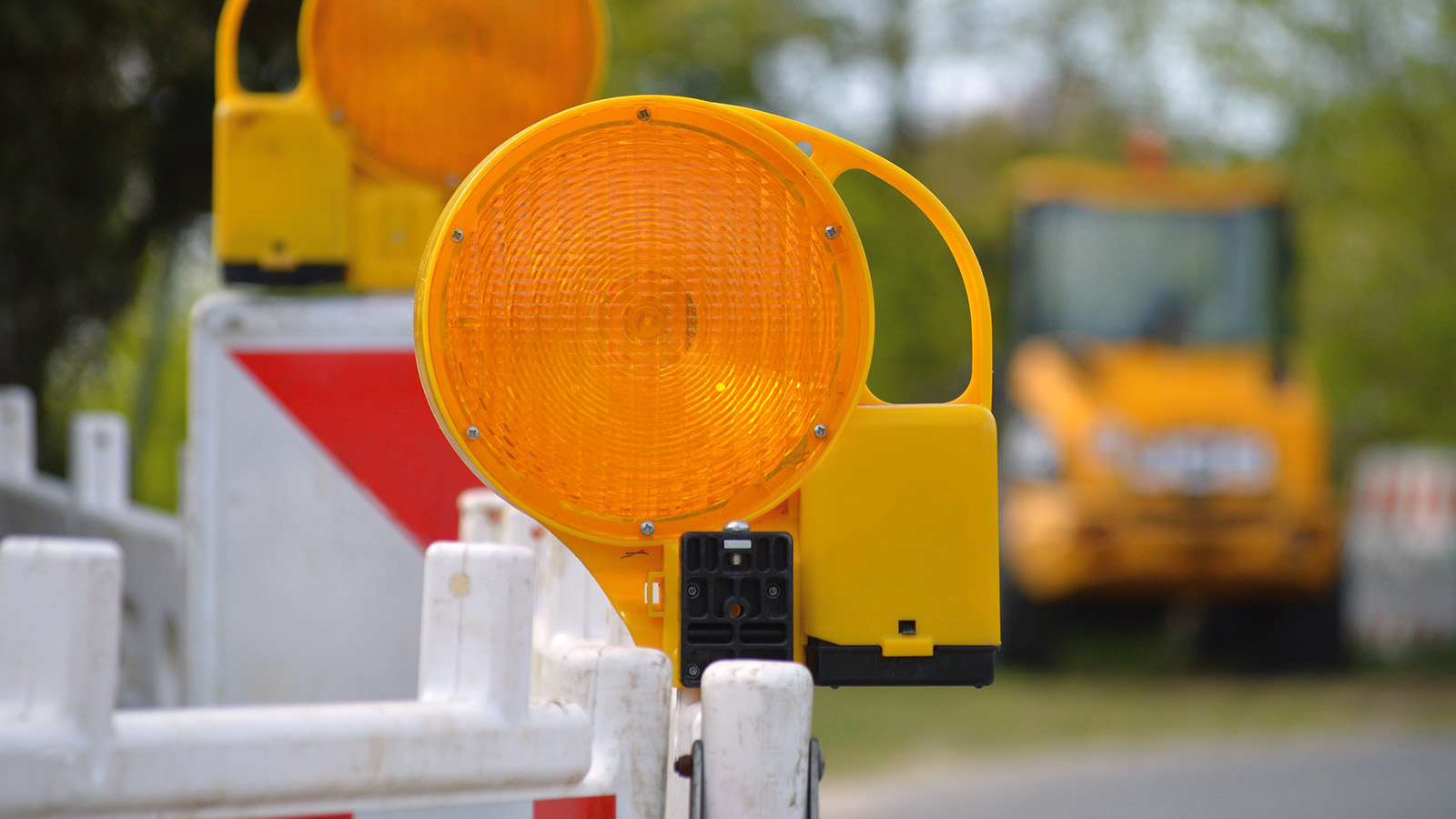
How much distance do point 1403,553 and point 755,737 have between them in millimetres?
10424

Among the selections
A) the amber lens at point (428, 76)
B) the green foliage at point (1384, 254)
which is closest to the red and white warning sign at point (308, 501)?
the amber lens at point (428, 76)

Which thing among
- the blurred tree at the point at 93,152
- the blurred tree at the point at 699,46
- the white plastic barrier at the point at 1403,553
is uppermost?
the blurred tree at the point at 699,46

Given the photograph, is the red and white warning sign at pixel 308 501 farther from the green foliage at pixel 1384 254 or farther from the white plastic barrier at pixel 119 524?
the green foliage at pixel 1384 254

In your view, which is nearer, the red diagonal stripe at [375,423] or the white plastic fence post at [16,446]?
the red diagonal stripe at [375,423]

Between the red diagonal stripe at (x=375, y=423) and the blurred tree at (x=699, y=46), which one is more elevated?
the blurred tree at (x=699, y=46)

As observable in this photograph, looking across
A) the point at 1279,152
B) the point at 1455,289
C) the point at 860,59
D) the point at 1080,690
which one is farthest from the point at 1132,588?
the point at 860,59

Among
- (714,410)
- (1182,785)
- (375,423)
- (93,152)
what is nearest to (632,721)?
(714,410)

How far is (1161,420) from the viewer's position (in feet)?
28.6

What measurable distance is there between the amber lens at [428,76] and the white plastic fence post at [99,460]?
146cm

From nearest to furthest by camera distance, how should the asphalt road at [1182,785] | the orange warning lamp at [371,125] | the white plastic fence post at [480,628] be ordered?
the white plastic fence post at [480,628] → the orange warning lamp at [371,125] → the asphalt road at [1182,785]

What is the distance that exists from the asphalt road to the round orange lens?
445cm

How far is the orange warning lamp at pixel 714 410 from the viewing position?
1.50 m

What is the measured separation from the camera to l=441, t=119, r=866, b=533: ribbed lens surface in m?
1.50

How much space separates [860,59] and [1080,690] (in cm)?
992
